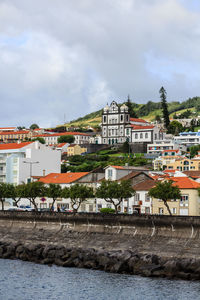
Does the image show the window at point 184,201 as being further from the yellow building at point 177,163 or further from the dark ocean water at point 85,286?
the yellow building at point 177,163

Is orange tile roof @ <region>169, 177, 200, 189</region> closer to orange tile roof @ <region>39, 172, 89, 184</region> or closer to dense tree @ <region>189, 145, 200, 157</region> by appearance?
orange tile roof @ <region>39, 172, 89, 184</region>

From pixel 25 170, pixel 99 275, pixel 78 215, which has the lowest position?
pixel 99 275

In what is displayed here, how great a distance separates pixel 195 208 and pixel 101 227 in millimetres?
17742

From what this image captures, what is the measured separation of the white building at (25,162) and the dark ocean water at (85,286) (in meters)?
56.2

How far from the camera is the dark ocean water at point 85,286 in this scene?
4172 cm

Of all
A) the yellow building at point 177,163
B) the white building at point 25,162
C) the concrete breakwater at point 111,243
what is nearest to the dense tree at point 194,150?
the yellow building at point 177,163

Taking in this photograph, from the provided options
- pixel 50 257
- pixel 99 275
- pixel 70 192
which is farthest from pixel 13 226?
pixel 99 275

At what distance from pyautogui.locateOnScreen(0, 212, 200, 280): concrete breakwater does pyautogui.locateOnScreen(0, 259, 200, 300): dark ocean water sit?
1.47 meters

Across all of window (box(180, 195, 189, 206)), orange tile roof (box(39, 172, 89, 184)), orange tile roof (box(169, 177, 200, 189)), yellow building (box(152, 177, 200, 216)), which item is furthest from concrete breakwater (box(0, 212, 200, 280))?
orange tile roof (box(39, 172, 89, 184))

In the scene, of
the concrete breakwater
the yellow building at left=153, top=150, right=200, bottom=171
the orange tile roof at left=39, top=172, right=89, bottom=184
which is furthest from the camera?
the yellow building at left=153, top=150, right=200, bottom=171

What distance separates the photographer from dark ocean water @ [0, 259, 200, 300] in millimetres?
41719

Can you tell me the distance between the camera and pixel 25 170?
111 m

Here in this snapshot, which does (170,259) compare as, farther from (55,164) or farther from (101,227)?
(55,164)

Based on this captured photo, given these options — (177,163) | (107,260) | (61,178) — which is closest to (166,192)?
(107,260)
